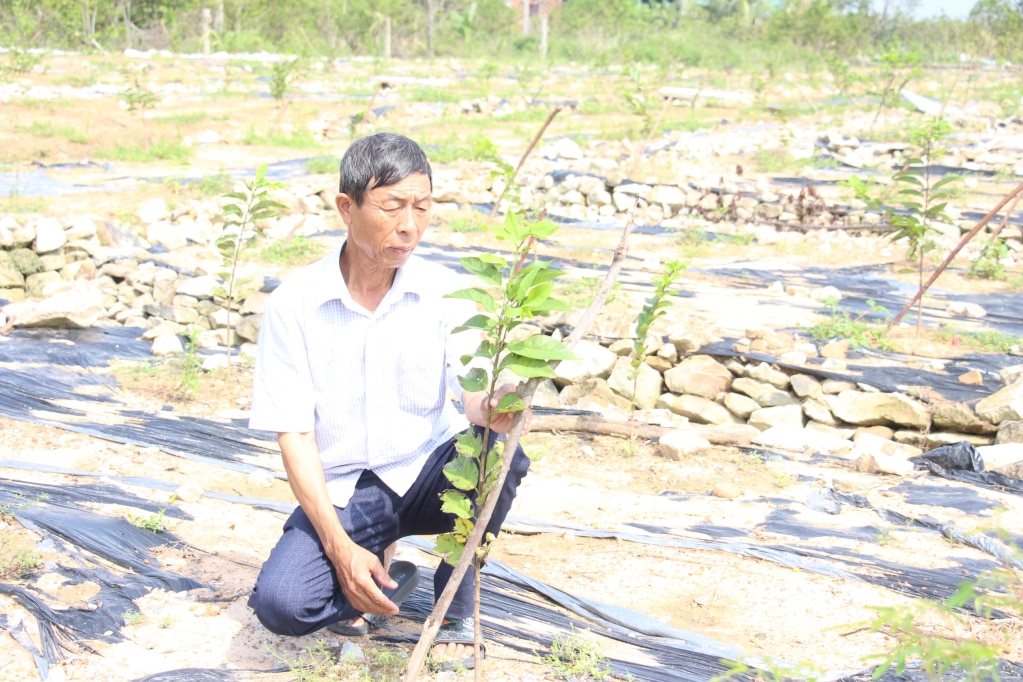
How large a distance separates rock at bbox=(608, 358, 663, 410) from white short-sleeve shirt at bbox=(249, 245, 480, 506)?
2703 millimetres

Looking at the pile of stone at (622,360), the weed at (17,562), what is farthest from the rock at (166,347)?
the weed at (17,562)

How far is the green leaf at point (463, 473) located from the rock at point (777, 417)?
302cm

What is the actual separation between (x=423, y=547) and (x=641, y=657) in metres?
0.88

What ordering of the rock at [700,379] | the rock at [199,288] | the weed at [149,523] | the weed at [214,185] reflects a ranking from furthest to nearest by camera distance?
the weed at [214,185]
the rock at [199,288]
the rock at [700,379]
the weed at [149,523]

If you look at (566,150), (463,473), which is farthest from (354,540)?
(566,150)

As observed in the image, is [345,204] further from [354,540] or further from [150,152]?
[150,152]

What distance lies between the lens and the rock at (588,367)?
5043 mm

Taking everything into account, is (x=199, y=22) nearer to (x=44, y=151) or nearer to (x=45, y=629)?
(x=44, y=151)

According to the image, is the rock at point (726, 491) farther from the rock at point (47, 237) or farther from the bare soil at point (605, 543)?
the rock at point (47, 237)

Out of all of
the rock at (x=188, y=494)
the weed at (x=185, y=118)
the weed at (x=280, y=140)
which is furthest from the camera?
the weed at (x=185, y=118)

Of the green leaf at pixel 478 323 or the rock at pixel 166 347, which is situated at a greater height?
the green leaf at pixel 478 323

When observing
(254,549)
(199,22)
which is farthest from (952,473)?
(199,22)

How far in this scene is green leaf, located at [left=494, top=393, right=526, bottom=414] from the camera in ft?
6.40

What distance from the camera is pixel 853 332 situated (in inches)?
207
